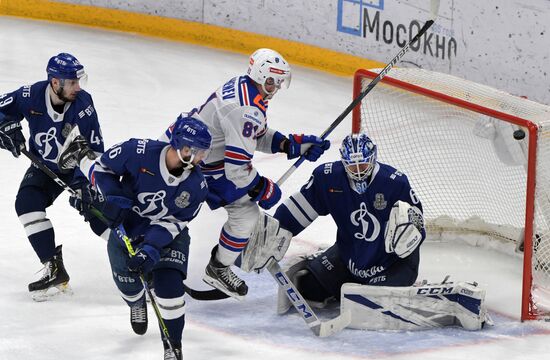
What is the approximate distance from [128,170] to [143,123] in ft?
9.81

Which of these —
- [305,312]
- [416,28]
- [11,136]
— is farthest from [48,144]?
[416,28]

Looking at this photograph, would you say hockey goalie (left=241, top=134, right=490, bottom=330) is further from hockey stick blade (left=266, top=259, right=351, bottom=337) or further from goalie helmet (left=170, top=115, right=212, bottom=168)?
goalie helmet (left=170, top=115, right=212, bottom=168)

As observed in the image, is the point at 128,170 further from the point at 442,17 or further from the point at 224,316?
the point at 442,17

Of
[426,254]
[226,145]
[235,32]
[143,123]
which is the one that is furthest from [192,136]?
[235,32]

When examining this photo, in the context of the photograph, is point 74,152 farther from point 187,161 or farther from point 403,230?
point 403,230

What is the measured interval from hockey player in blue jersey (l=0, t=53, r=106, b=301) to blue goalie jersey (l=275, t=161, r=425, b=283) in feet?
2.99

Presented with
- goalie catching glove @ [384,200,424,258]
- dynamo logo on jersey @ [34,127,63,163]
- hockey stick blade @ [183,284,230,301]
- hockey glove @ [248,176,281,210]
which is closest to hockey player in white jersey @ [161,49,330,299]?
hockey glove @ [248,176,281,210]

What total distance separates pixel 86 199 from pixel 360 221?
3.44 feet

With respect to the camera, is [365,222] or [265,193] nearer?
[365,222]

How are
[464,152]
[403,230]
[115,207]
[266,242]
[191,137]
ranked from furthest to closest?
1. [464,152]
2. [266,242]
3. [403,230]
4. [115,207]
5. [191,137]

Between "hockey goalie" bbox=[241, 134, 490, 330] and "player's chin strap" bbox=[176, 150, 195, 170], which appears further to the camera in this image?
"hockey goalie" bbox=[241, 134, 490, 330]

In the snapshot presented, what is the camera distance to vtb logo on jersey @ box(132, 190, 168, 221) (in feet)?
14.1

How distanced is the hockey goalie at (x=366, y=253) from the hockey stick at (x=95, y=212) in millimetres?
168

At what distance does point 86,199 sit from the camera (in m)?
4.73
